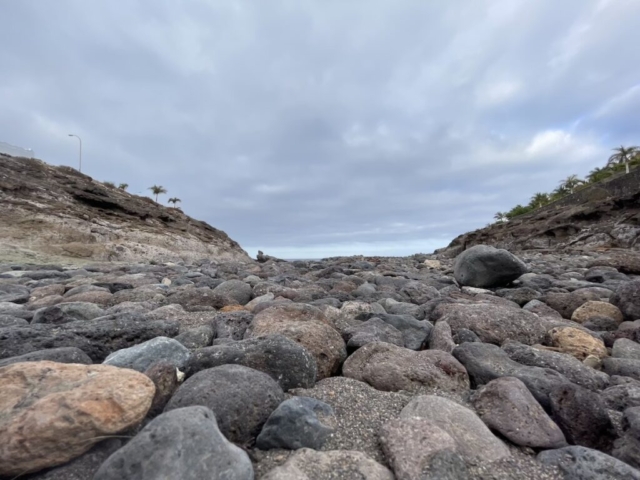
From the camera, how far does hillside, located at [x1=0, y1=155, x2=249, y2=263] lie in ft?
38.8

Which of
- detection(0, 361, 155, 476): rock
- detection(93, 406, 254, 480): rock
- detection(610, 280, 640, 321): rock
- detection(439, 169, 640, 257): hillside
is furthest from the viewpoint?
detection(439, 169, 640, 257): hillside

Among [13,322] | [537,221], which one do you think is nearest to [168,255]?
[13,322]

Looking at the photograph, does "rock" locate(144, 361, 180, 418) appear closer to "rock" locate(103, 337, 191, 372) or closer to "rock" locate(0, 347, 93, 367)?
"rock" locate(103, 337, 191, 372)

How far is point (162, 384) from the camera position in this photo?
1.71 meters

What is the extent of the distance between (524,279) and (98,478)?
6345 millimetres

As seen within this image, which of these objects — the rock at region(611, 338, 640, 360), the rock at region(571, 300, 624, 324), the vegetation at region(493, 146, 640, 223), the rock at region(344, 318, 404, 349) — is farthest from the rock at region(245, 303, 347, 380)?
the vegetation at region(493, 146, 640, 223)

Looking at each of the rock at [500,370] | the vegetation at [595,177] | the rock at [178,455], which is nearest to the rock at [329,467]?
→ the rock at [178,455]

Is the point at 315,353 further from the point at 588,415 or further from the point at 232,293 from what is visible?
the point at 232,293

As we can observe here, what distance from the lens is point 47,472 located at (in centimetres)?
129

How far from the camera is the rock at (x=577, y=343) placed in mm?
2602

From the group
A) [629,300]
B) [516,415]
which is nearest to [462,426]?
[516,415]

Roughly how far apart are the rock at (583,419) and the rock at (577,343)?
1.01 m

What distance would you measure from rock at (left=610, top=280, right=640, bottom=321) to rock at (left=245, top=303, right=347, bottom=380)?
2.89 meters

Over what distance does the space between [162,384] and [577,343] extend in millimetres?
2763
